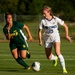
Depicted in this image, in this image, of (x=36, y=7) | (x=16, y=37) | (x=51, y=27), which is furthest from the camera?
(x=36, y=7)

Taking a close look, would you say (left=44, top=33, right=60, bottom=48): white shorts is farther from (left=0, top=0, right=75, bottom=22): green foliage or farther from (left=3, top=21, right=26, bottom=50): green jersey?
(left=0, top=0, right=75, bottom=22): green foliage

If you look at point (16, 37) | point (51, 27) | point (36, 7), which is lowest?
point (36, 7)

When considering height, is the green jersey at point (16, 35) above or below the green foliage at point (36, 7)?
above

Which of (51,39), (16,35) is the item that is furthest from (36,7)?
(51,39)

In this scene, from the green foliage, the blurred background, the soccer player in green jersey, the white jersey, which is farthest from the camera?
the green foliage

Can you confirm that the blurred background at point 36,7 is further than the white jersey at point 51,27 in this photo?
Yes

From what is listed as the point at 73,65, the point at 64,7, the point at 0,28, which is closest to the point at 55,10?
the point at 64,7

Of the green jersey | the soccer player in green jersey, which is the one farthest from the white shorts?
the green jersey

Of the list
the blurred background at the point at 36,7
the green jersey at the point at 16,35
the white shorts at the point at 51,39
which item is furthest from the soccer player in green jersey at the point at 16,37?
the blurred background at the point at 36,7

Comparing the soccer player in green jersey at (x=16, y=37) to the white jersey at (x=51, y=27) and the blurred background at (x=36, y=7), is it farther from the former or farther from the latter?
the blurred background at (x=36, y=7)

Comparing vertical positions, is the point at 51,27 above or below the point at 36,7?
above

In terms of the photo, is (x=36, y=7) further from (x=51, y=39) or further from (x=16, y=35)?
(x=51, y=39)

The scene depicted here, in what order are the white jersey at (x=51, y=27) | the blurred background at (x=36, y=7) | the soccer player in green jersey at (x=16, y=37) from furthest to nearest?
the blurred background at (x=36, y=7) → the soccer player in green jersey at (x=16, y=37) → the white jersey at (x=51, y=27)

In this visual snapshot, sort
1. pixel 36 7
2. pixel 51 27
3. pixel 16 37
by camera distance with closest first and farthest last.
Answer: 1. pixel 51 27
2. pixel 16 37
3. pixel 36 7
